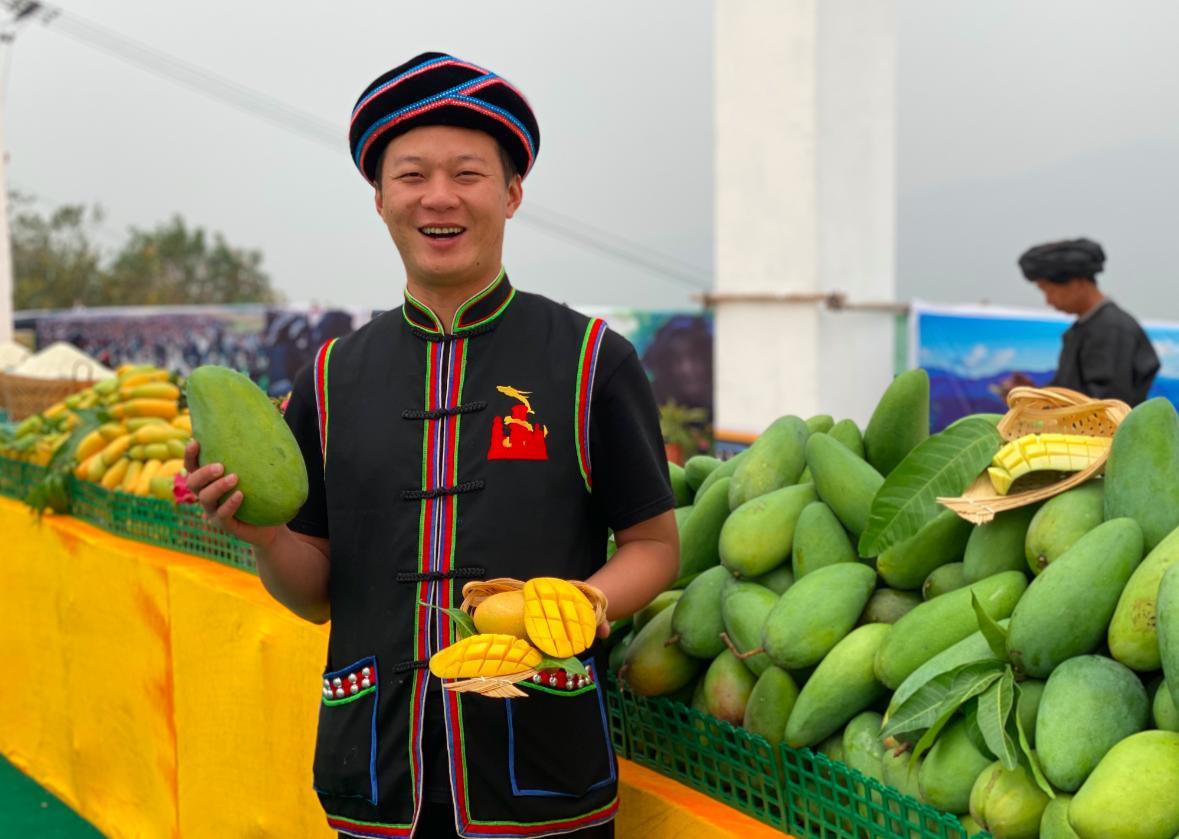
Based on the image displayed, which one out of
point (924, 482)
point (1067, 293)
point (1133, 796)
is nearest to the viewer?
point (1133, 796)

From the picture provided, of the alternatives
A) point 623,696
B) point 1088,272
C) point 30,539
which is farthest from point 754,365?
point 623,696

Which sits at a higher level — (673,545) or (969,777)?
(673,545)

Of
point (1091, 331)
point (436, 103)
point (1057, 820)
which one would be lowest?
point (1057, 820)

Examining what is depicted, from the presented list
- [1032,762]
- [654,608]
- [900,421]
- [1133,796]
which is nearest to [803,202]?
[900,421]

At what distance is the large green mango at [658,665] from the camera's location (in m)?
1.94

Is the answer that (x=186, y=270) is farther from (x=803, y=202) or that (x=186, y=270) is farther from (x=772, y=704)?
(x=772, y=704)

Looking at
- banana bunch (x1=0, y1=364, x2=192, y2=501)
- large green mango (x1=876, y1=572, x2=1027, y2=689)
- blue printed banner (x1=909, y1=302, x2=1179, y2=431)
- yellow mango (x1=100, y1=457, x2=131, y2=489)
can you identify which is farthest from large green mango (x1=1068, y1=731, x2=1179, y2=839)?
blue printed banner (x1=909, y1=302, x2=1179, y2=431)

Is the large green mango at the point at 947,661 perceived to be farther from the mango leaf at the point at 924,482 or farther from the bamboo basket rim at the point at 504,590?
the bamboo basket rim at the point at 504,590

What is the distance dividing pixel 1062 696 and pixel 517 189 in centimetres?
95

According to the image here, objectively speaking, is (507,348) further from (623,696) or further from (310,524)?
(623,696)

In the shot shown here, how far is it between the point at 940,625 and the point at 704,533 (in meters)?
0.60

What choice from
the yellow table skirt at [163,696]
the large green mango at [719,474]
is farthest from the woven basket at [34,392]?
the large green mango at [719,474]

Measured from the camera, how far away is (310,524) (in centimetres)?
173

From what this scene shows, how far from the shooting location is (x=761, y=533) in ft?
6.31
